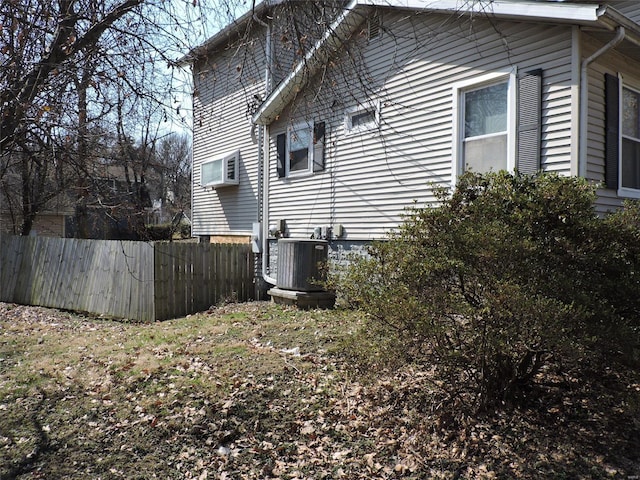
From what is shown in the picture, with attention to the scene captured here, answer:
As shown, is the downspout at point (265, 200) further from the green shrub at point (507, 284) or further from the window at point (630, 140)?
the green shrub at point (507, 284)

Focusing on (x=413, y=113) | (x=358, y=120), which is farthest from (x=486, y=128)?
(x=358, y=120)

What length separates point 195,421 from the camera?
4.43 metres

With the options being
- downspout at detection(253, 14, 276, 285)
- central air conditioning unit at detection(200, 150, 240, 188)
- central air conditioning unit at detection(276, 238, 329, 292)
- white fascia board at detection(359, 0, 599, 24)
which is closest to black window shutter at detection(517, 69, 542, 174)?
white fascia board at detection(359, 0, 599, 24)

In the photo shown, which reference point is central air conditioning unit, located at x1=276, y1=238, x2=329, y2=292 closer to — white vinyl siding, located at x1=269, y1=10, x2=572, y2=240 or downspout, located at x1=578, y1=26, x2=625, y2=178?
white vinyl siding, located at x1=269, y1=10, x2=572, y2=240

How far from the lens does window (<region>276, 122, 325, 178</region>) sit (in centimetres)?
1023

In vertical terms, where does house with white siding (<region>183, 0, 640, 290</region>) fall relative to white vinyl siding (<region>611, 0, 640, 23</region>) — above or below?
below

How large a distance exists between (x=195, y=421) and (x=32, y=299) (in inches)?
391

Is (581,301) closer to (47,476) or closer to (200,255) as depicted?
(47,476)

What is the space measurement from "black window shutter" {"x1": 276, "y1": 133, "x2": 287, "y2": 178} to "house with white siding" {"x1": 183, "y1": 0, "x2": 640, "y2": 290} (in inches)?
1.6

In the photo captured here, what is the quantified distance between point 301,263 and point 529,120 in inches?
177

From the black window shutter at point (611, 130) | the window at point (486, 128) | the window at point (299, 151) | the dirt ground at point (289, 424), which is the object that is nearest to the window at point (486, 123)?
the window at point (486, 128)

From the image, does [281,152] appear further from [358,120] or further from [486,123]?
[486,123]

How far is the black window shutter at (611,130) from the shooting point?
21.7 ft

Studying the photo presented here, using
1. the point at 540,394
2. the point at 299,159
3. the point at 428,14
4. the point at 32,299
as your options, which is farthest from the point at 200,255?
the point at 540,394
